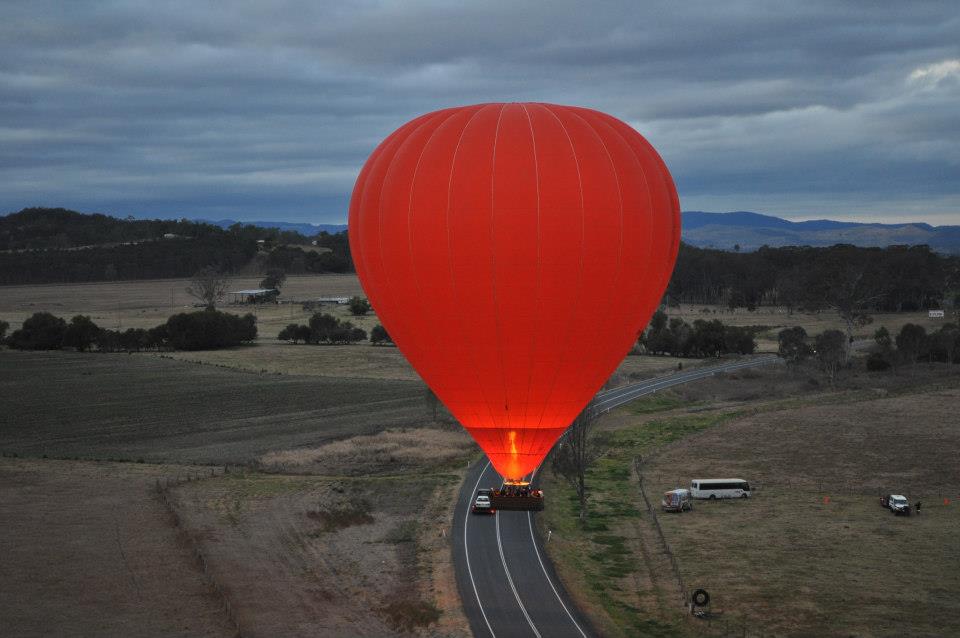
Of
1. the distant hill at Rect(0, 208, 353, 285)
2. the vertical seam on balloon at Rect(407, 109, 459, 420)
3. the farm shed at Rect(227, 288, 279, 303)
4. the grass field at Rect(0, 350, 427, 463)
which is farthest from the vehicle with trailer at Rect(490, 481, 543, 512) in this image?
the distant hill at Rect(0, 208, 353, 285)

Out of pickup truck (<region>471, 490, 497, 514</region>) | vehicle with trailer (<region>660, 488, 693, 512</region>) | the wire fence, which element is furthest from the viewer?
vehicle with trailer (<region>660, 488, 693, 512</region>)

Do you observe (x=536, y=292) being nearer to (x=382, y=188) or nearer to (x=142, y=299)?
(x=382, y=188)

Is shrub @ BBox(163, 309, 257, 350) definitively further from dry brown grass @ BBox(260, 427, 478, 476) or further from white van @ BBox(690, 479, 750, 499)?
white van @ BBox(690, 479, 750, 499)

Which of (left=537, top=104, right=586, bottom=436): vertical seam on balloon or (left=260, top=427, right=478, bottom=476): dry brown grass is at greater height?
(left=537, top=104, right=586, bottom=436): vertical seam on balloon

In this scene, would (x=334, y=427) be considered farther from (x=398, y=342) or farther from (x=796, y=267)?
(x=796, y=267)

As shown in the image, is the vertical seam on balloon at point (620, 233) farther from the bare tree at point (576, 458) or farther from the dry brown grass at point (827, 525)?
the bare tree at point (576, 458)

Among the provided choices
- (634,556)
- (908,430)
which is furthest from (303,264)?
(634,556)

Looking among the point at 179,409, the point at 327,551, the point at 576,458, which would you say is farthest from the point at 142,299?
the point at 327,551
